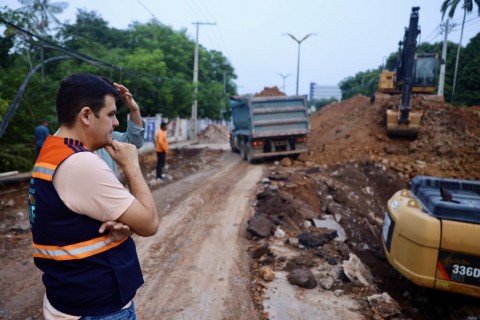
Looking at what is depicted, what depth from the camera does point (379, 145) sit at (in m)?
11.7

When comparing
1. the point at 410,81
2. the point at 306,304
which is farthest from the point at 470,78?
the point at 306,304

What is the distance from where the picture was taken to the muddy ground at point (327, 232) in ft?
11.3

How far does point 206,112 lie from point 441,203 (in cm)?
3233

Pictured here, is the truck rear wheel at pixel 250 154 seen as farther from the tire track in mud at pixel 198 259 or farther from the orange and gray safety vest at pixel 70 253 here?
the orange and gray safety vest at pixel 70 253

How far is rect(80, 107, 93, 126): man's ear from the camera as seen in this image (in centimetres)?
135

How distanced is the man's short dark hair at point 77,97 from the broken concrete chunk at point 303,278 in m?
3.08

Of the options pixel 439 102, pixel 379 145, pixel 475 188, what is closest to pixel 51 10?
pixel 379 145

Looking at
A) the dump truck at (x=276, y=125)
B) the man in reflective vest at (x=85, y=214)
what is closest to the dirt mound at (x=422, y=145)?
the dump truck at (x=276, y=125)

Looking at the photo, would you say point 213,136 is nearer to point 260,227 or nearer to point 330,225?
point 330,225

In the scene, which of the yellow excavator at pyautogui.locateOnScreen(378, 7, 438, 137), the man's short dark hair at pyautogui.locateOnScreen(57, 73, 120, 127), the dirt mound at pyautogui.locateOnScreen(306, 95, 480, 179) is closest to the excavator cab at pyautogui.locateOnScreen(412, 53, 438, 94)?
the yellow excavator at pyautogui.locateOnScreen(378, 7, 438, 137)

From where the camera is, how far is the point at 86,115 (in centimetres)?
137

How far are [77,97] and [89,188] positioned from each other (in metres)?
0.39

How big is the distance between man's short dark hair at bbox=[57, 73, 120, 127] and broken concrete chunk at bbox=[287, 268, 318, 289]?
308 centimetres

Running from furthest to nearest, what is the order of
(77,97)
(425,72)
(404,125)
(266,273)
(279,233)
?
(425,72), (404,125), (279,233), (266,273), (77,97)
